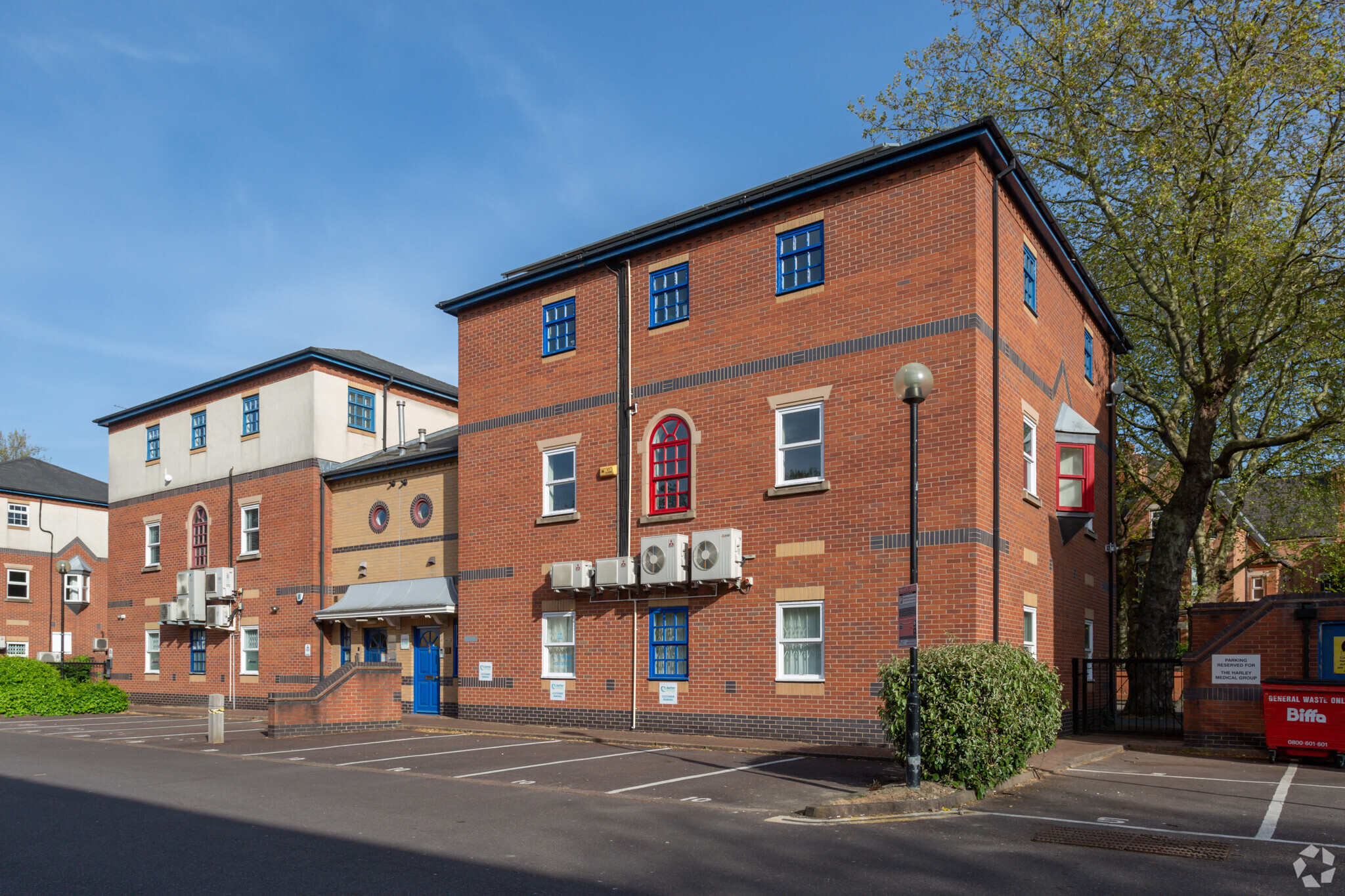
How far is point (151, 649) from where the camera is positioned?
33281 millimetres

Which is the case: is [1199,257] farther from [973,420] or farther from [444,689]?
[444,689]

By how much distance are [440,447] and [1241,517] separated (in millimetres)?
28273

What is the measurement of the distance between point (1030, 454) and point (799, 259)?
18.7 ft

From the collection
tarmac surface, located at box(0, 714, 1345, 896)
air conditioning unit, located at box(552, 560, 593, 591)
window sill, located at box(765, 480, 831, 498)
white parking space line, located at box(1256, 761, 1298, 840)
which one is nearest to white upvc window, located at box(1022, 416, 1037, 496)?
window sill, located at box(765, 480, 831, 498)

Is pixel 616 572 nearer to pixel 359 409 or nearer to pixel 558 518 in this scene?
pixel 558 518

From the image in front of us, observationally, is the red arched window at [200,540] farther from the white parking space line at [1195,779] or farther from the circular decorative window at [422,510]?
the white parking space line at [1195,779]

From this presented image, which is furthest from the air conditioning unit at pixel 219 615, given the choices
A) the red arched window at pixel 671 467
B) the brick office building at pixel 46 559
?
the brick office building at pixel 46 559

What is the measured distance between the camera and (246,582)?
29.5 m

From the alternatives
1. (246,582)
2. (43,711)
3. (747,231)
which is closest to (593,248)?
(747,231)

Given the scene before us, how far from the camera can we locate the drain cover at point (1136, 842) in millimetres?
8656

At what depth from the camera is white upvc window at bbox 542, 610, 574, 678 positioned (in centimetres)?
2073

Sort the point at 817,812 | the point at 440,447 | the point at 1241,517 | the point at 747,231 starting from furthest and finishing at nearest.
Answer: the point at 1241,517 < the point at 440,447 < the point at 747,231 < the point at 817,812

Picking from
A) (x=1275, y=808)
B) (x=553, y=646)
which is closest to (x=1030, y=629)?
(x=1275, y=808)

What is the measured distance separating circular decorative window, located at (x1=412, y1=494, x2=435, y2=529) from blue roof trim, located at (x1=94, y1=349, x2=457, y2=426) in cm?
557
